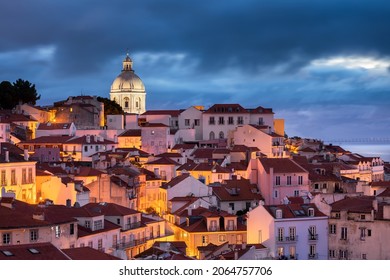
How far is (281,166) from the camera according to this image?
24.4 meters

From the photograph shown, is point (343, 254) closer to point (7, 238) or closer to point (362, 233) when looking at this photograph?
point (362, 233)

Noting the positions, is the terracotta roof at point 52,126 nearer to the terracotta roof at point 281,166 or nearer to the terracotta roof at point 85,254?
the terracotta roof at point 281,166

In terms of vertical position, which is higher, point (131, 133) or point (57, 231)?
point (131, 133)

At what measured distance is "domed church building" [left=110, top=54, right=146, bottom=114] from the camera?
184 ft

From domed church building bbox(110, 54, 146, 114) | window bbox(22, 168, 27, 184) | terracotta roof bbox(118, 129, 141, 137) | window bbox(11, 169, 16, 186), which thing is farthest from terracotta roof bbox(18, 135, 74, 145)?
domed church building bbox(110, 54, 146, 114)

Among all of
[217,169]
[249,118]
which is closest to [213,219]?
[217,169]

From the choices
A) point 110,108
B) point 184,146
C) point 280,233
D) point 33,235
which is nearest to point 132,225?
point 280,233

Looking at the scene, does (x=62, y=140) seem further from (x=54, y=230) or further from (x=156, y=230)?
(x=54, y=230)

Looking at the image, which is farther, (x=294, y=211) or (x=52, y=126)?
(x=52, y=126)

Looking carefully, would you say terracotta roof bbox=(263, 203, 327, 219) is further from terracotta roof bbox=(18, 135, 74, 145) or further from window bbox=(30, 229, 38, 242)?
terracotta roof bbox=(18, 135, 74, 145)

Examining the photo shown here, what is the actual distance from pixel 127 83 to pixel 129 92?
0.73m

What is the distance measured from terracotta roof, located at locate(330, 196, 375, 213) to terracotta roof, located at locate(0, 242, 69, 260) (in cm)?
968

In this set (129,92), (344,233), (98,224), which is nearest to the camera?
(98,224)

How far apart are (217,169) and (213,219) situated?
9.10m
